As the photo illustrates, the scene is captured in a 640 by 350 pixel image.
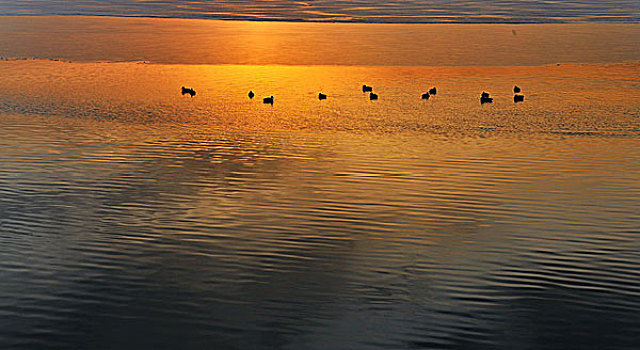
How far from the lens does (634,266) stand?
49.6 feet

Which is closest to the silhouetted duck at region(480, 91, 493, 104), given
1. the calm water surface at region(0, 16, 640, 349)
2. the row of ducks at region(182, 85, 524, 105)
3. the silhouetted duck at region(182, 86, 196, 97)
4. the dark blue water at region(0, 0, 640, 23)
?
the row of ducks at region(182, 85, 524, 105)

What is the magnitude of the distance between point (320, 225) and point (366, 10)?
9044 cm

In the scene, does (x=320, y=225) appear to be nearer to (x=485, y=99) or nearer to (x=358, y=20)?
(x=485, y=99)

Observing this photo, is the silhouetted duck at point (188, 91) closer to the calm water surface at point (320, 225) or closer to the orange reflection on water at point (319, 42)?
the calm water surface at point (320, 225)

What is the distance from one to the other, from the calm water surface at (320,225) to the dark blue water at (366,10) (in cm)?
5907

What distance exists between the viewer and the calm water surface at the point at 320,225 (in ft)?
41.4

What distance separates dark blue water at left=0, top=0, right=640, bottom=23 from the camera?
93000 millimetres

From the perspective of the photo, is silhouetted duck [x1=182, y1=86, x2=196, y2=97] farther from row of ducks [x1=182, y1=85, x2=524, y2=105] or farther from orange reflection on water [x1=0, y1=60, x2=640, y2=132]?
orange reflection on water [x1=0, y1=60, x2=640, y2=132]

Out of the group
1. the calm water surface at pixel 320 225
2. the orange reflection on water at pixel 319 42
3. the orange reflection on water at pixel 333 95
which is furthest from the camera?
the orange reflection on water at pixel 319 42

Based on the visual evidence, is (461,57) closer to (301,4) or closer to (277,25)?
(277,25)

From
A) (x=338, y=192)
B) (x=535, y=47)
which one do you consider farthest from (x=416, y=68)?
(x=338, y=192)

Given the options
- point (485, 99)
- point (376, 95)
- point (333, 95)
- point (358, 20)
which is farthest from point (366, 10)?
point (485, 99)

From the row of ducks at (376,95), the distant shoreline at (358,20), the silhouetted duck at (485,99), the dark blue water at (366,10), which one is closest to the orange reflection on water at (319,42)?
the distant shoreline at (358,20)

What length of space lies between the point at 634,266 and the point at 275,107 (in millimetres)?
22100
